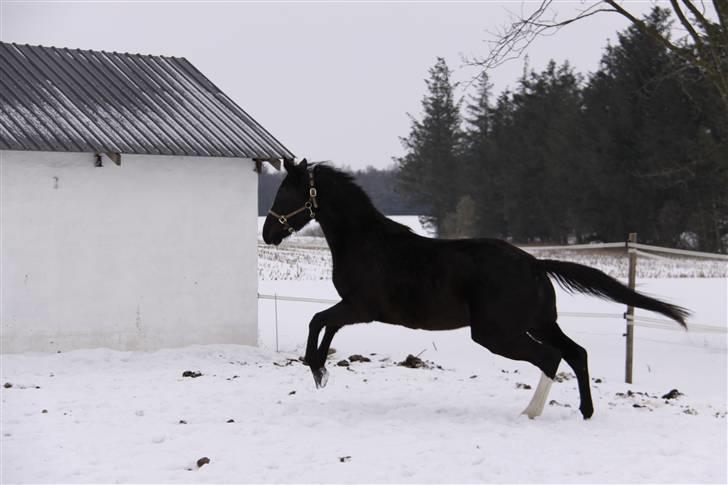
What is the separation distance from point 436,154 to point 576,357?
168 feet

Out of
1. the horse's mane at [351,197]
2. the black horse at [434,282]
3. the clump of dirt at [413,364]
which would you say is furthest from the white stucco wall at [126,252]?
the horse's mane at [351,197]

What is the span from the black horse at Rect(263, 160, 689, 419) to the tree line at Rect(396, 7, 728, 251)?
67.1 feet

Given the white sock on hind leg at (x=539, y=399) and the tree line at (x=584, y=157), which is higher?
the tree line at (x=584, y=157)

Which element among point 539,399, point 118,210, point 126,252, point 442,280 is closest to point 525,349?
point 539,399

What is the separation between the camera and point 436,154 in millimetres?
57344

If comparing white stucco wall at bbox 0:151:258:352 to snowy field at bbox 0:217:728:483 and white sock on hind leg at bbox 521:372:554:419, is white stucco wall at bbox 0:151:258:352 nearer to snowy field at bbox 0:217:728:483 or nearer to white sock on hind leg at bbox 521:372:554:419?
snowy field at bbox 0:217:728:483

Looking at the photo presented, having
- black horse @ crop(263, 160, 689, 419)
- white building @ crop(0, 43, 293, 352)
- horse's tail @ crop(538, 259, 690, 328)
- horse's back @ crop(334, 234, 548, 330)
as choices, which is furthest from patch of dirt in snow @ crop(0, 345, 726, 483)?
white building @ crop(0, 43, 293, 352)

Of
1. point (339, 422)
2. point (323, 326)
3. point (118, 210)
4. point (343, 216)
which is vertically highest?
point (118, 210)

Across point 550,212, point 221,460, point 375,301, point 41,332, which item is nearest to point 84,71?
A: point 41,332

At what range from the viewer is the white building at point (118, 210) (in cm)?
1016

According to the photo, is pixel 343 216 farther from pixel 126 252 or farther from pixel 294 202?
pixel 126 252

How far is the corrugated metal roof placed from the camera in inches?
Result: 410

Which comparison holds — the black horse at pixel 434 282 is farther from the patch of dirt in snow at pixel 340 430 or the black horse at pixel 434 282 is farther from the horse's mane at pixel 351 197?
the patch of dirt in snow at pixel 340 430

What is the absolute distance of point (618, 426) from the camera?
6438 mm
